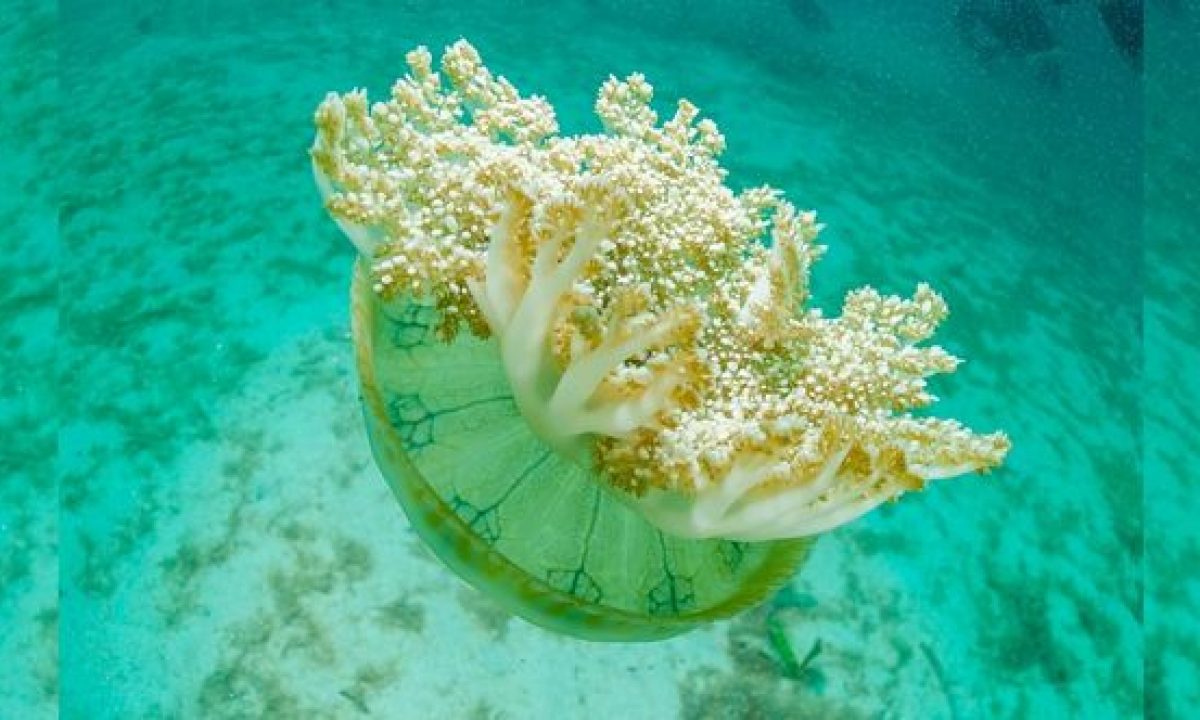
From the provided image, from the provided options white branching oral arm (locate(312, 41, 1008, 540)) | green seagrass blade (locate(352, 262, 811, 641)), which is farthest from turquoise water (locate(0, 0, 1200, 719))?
white branching oral arm (locate(312, 41, 1008, 540))

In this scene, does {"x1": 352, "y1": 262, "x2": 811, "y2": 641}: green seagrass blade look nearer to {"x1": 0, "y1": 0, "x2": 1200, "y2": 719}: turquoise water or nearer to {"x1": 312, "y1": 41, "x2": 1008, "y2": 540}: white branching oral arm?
{"x1": 312, "y1": 41, "x2": 1008, "y2": 540}: white branching oral arm

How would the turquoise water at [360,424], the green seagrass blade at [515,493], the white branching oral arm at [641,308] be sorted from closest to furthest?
the white branching oral arm at [641,308]
the green seagrass blade at [515,493]
the turquoise water at [360,424]

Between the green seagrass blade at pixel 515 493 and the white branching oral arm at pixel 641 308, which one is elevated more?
the white branching oral arm at pixel 641 308

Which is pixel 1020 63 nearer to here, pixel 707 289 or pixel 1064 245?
pixel 1064 245

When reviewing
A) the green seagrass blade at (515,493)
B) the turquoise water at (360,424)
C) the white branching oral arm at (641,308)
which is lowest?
the turquoise water at (360,424)

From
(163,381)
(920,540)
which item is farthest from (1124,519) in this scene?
(163,381)

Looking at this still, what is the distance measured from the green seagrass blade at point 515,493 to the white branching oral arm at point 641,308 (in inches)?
6.8

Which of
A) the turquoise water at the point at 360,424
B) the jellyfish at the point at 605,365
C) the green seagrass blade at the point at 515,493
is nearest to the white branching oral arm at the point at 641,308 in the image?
the jellyfish at the point at 605,365

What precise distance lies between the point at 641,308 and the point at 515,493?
0.60 m

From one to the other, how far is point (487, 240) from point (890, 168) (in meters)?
3.93

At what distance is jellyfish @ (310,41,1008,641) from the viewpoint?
214 centimetres

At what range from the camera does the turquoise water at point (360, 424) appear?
331 cm

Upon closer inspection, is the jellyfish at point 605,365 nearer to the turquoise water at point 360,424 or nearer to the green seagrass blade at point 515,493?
the green seagrass blade at point 515,493

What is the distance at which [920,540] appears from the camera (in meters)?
3.88
